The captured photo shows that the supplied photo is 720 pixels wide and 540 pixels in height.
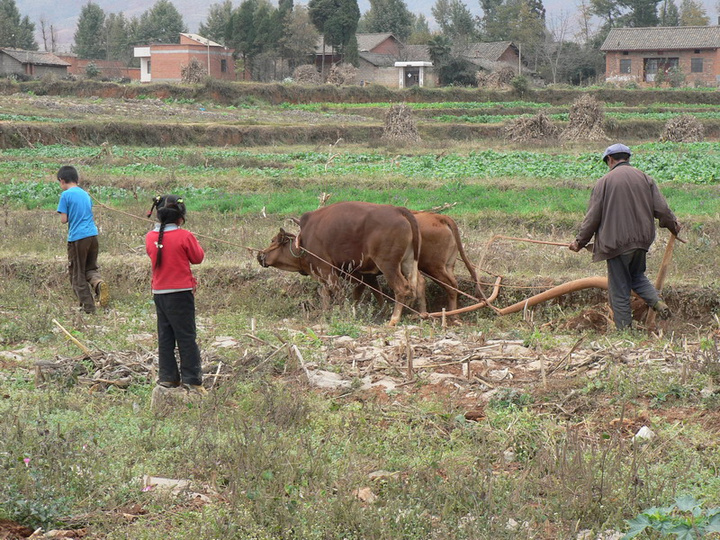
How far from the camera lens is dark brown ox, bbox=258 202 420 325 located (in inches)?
405

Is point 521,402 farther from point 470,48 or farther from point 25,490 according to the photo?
point 470,48

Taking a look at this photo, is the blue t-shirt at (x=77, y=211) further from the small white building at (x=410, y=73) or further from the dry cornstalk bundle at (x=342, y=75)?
the small white building at (x=410, y=73)

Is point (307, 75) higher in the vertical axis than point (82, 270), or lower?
higher

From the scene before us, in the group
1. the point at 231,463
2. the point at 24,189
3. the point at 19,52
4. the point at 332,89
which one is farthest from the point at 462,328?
the point at 19,52

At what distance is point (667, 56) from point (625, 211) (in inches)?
2421

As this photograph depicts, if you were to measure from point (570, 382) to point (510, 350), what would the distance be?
1160 mm

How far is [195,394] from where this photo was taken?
A: 6.69 meters

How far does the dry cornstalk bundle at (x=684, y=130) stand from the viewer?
109 feet

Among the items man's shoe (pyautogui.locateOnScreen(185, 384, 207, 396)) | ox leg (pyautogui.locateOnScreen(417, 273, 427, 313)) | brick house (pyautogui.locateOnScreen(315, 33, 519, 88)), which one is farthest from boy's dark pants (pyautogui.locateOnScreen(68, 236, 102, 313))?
brick house (pyautogui.locateOnScreen(315, 33, 519, 88))

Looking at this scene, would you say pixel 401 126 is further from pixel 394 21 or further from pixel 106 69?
pixel 394 21

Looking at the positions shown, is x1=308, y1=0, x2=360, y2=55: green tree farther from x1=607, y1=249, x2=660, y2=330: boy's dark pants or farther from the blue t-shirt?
x1=607, y1=249, x2=660, y2=330: boy's dark pants

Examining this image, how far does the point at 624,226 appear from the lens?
8664 mm

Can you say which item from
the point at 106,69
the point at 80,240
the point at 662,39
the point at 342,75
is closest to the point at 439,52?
the point at 342,75

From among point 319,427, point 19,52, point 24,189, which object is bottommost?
point 319,427
